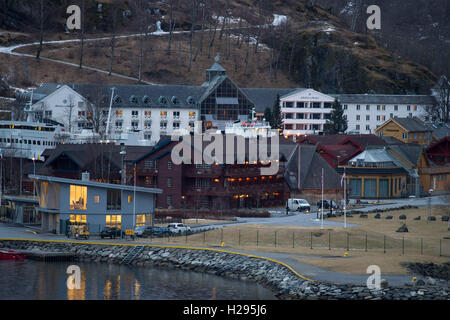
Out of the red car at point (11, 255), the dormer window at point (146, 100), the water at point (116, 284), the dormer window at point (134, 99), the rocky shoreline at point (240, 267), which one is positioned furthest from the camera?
the dormer window at point (146, 100)

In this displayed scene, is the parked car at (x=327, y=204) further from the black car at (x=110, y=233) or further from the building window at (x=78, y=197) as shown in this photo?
the building window at (x=78, y=197)

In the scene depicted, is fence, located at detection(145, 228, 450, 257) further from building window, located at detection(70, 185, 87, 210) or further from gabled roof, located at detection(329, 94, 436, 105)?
gabled roof, located at detection(329, 94, 436, 105)

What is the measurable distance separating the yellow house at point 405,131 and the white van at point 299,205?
187ft

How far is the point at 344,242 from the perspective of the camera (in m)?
66.7

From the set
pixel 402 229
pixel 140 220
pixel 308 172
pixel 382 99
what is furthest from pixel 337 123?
pixel 140 220

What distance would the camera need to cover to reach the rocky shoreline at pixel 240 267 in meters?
50.0

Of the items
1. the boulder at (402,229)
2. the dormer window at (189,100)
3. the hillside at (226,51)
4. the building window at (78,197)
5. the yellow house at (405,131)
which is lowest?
the boulder at (402,229)

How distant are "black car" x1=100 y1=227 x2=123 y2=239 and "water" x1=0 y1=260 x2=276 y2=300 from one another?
20.4ft

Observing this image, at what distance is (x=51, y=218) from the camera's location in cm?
7612

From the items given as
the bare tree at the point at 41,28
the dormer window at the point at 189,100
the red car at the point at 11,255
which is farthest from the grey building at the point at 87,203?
the bare tree at the point at 41,28

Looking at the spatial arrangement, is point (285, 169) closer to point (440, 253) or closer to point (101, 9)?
point (440, 253)

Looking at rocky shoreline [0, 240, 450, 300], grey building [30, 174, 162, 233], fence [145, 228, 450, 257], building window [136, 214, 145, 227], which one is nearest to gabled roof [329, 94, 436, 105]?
building window [136, 214, 145, 227]

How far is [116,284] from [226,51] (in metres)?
127

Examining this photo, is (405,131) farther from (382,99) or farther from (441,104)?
(441,104)
